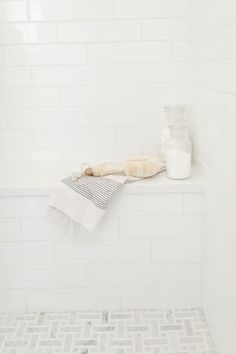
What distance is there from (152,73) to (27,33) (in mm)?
607

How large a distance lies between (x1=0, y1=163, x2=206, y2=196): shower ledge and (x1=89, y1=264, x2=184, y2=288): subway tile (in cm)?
35

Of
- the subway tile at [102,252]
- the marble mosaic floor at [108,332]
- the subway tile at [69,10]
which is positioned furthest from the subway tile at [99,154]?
the marble mosaic floor at [108,332]

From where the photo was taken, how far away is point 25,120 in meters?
2.13

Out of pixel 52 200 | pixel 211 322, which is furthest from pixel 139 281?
pixel 52 200

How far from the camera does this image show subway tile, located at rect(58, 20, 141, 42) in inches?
79.7

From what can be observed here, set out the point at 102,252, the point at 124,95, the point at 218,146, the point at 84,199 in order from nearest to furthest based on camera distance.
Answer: the point at 218,146
the point at 84,199
the point at 102,252
the point at 124,95

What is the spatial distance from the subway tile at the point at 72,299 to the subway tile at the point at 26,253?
146mm

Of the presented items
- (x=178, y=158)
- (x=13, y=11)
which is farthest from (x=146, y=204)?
(x=13, y=11)

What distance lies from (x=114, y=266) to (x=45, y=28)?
1.13 meters

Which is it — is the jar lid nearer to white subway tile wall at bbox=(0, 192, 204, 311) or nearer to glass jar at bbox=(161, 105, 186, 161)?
glass jar at bbox=(161, 105, 186, 161)

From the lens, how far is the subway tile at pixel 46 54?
6.73 ft

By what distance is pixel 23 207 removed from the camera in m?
1.85

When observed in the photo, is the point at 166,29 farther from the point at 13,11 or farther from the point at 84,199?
Answer: the point at 84,199

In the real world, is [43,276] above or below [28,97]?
below
